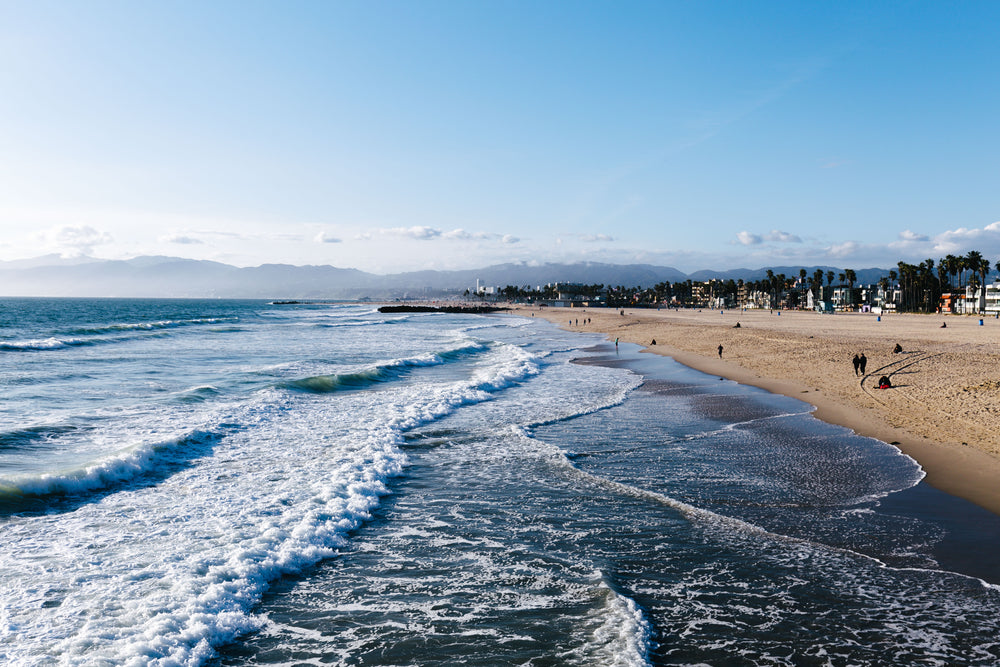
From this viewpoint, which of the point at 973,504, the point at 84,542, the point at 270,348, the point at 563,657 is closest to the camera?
the point at 563,657

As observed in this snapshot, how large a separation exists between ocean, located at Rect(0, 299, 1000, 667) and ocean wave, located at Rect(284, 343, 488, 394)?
595 centimetres

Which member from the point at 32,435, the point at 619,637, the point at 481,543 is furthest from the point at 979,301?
the point at 32,435

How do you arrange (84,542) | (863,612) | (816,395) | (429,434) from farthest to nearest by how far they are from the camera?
(816,395) < (429,434) < (84,542) < (863,612)

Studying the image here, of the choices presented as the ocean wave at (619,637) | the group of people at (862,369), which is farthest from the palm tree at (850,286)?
the ocean wave at (619,637)

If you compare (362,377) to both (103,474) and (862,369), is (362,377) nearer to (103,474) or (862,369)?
(103,474)

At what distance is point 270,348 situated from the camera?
136 ft

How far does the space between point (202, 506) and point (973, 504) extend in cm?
1230

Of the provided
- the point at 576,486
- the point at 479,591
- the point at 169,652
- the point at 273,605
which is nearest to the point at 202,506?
the point at 273,605

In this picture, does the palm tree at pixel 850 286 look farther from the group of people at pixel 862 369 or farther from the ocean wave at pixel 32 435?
the ocean wave at pixel 32 435

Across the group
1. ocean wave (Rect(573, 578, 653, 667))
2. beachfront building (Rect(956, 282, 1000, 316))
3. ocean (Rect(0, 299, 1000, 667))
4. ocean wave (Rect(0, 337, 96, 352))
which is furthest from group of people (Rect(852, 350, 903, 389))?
beachfront building (Rect(956, 282, 1000, 316))

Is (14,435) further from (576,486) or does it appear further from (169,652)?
(576,486)

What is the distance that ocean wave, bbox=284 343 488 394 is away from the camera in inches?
909

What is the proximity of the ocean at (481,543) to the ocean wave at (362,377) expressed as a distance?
5945mm

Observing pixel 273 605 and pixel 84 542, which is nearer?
pixel 273 605
